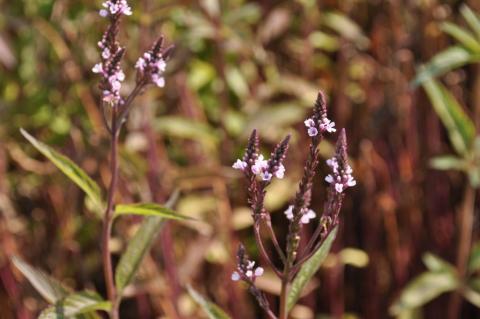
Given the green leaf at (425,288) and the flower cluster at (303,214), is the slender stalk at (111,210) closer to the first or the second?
the flower cluster at (303,214)

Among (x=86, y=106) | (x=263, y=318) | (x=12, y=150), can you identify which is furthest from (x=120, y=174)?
(x=263, y=318)

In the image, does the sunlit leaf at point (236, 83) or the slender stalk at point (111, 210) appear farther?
the sunlit leaf at point (236, 83)

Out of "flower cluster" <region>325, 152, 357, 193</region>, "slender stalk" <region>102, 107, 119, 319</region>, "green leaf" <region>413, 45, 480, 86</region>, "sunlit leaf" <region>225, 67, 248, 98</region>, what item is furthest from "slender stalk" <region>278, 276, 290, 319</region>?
"sunlit leaf" <region>225, 67, 248, 98</region>

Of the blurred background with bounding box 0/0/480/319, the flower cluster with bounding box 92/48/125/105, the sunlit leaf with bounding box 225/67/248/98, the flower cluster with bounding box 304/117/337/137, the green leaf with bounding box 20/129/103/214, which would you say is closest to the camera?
the flower cluster with bounding box 304/117/337/137

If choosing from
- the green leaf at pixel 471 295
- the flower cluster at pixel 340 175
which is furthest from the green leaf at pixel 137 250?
the green leaf at pixel 471 295

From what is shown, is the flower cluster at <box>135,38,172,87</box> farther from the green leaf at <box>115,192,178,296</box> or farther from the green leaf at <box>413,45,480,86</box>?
the green leaf at <box>413,45,480,86</box>

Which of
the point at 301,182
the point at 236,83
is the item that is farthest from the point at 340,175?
the point at 236,83
